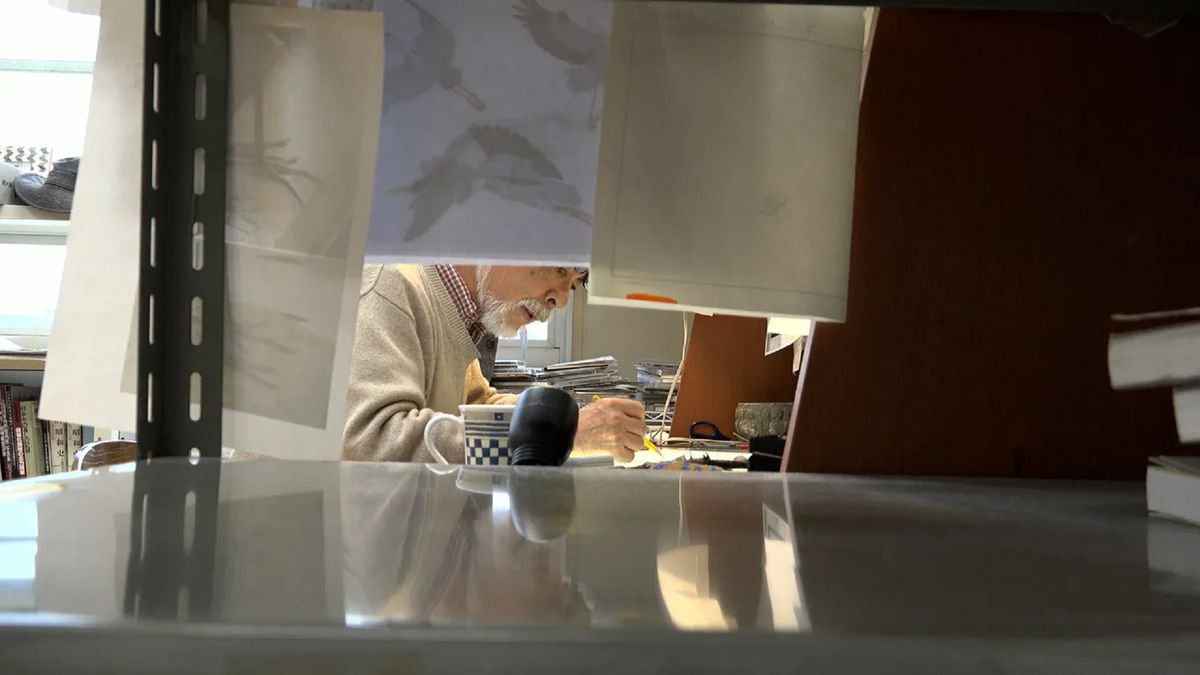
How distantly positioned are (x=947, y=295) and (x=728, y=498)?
0.25 meters

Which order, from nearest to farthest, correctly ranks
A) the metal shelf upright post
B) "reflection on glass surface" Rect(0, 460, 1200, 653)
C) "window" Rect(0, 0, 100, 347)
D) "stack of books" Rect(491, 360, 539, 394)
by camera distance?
1. "reflection on glass surface" Rect(0, 460, 1200, 653)
2. the metal shelf upright post
3. "stack of books" Rect(491, 360, 539, 394)
4. "window" Rect(0, 0, 100, 347)

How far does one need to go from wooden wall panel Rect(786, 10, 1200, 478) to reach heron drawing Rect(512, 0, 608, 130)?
0.64ft

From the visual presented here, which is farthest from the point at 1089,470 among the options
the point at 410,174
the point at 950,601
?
the point at 410,174

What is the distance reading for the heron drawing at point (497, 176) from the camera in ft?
2.06

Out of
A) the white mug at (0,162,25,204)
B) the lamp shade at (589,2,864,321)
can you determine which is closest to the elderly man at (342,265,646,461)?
the lamp shade at (589,2,864,321)

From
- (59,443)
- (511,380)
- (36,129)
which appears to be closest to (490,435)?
(511,380)

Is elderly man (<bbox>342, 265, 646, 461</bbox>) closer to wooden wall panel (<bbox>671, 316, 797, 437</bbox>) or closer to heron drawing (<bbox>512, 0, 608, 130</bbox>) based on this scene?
wooden wall panel (<bbox>671, 316, 797, 437</bbox>)

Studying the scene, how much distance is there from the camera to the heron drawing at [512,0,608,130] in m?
0.62

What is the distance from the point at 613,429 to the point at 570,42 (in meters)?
1.20

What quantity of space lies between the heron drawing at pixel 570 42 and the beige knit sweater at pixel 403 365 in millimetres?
977

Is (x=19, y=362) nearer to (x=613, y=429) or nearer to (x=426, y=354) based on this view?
(x=426, y=354)

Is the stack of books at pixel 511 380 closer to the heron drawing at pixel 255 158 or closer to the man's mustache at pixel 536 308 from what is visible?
the man's mustache at pixel 536 308

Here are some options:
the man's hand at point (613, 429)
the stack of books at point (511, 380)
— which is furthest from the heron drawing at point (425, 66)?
the stack of books at point (511, 380)

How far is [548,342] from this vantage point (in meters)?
3.69
